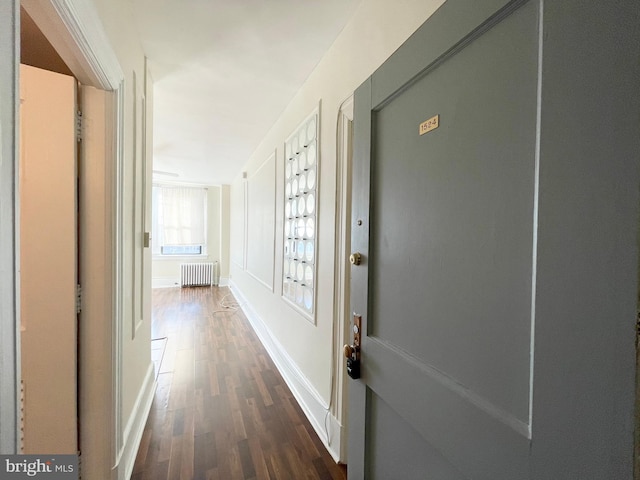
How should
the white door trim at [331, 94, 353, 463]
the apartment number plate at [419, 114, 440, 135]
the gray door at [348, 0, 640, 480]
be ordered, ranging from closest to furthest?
the gray door at [348, 0, 640, 480] < the apartment number plate at [419, 114, 440, 135] < the white door trim at [331, 94, 353, 463]

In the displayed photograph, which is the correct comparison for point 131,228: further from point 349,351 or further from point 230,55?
point 349,351

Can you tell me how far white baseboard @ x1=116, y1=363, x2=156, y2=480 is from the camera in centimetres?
141

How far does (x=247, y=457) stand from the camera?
1634 mm

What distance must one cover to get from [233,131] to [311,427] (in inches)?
128

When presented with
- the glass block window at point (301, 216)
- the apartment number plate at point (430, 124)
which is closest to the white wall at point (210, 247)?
the glass block window at point (301, 216)

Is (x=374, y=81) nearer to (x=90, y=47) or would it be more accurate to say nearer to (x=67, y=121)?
(x=90, y=47)

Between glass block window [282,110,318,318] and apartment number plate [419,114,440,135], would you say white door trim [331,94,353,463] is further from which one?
apartment number plate [419,114,440,135]

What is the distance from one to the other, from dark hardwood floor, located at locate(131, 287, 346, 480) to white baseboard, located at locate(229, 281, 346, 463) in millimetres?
53

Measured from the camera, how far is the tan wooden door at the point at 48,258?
119 centimetres

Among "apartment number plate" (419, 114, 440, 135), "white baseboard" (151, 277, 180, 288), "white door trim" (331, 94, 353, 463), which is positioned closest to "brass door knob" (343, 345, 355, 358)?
"white door trim" (331, 94, 353, 463)

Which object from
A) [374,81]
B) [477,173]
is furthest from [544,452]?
[374,81]

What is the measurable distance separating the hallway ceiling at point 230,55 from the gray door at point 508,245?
1.03m

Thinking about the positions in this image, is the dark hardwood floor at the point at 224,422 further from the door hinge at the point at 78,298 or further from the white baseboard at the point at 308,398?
the door hinge at the point at 78,298

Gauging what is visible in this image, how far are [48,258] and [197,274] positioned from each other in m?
6.12
